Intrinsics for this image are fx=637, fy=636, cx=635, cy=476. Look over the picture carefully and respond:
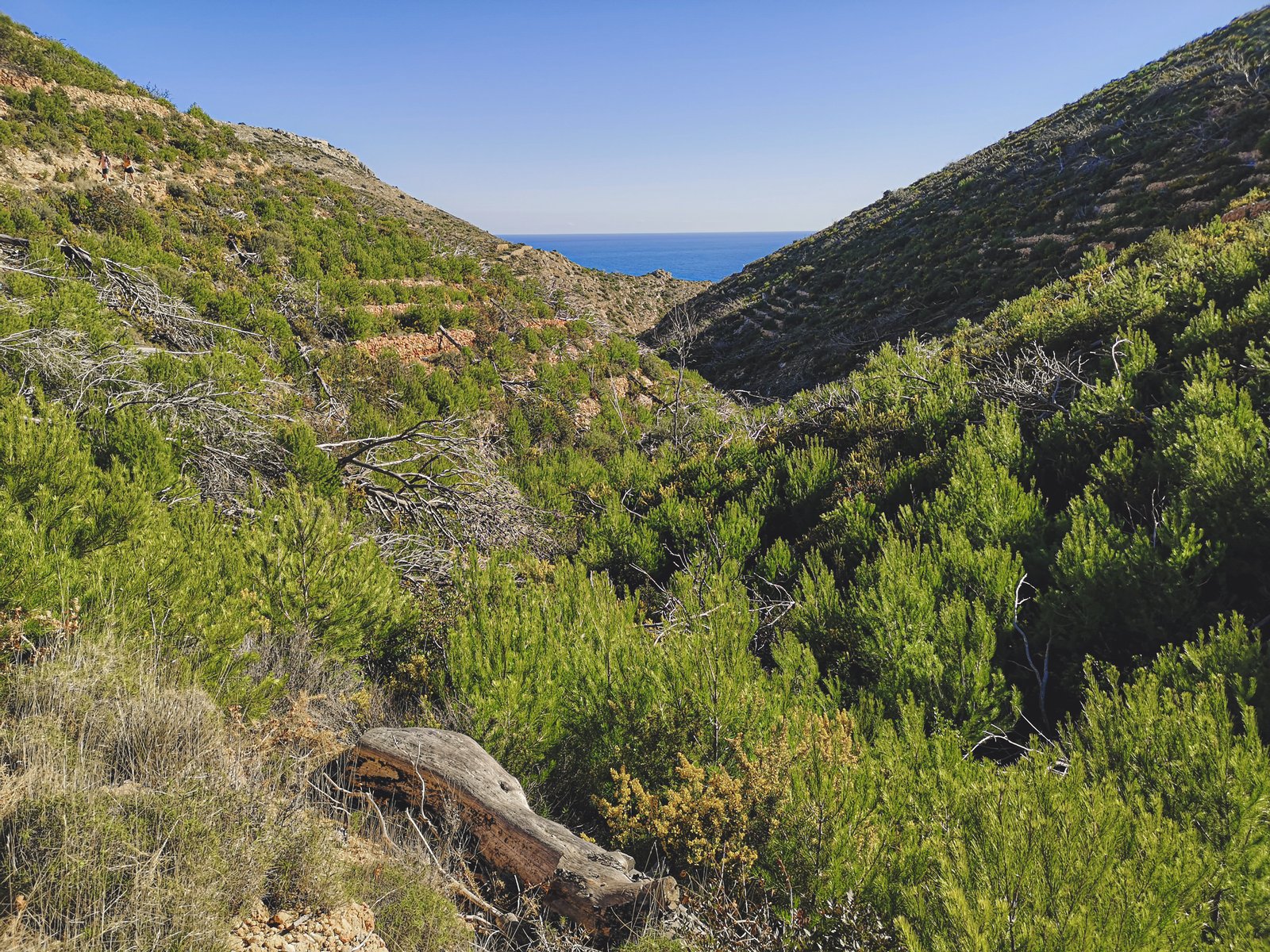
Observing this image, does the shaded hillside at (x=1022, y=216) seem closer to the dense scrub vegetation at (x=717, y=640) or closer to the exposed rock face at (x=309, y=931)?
the dense scrub vegetation at (x=717, y=640)

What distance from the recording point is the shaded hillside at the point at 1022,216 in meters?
17.0

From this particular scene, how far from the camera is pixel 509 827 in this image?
8.50ft

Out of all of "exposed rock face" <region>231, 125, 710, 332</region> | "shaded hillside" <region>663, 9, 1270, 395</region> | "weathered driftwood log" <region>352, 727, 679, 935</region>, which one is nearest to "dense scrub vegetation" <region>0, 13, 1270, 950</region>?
"weathered driftwood log" <region>352, 727, 679, 935</region>

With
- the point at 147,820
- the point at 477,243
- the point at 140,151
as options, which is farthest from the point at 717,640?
the point at 477,243

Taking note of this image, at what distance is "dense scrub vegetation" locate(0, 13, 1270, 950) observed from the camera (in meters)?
1.78

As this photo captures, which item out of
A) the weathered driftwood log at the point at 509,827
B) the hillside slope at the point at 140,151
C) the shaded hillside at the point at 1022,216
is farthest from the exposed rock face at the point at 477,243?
the weathered driftwood log at the point at 509,827

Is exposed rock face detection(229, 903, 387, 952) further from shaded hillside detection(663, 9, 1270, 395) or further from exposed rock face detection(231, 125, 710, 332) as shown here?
exposed rock face detection(231, 125, 710, 332)

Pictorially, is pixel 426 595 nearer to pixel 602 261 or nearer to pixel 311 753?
pixel 311 753

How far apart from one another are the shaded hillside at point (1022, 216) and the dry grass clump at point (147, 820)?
18.1 metres

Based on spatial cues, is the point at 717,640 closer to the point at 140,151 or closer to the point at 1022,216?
the point at 140,151

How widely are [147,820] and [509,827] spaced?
4.05 feet

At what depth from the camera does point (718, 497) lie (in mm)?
8156

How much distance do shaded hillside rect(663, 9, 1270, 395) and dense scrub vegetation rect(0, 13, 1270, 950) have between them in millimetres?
10585

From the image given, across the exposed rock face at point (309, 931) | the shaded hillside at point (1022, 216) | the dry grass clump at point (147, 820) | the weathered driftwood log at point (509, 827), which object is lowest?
the weathered driftwood log at point (509, 827)
